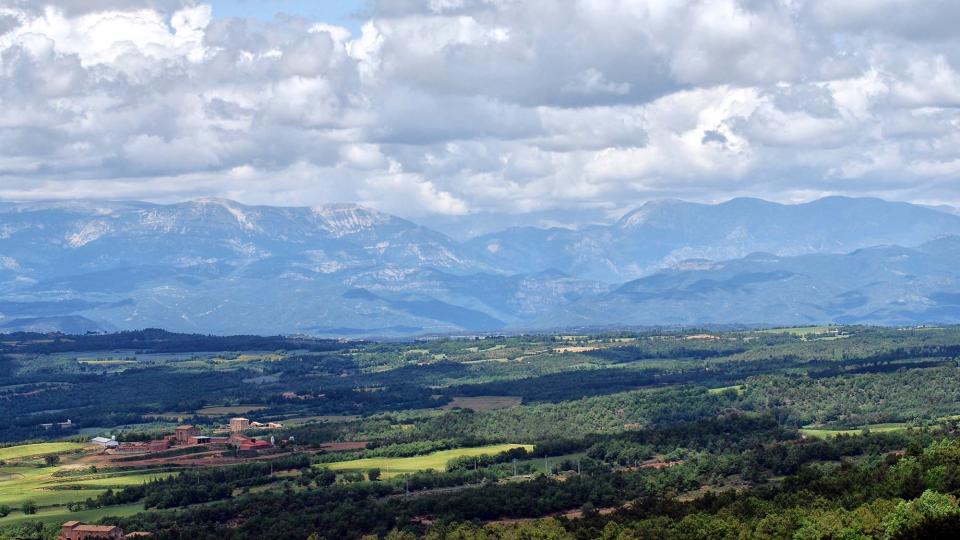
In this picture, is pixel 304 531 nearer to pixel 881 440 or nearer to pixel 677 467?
pixel 677 467

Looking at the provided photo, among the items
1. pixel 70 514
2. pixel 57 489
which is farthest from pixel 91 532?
pixel 57 489

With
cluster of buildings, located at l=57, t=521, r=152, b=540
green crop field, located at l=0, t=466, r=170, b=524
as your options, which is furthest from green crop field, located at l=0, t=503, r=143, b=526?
cluster of buildings, located at l=57, t=521, r=152, b=540

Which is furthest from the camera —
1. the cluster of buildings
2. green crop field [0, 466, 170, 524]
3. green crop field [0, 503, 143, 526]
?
green crop field [0, 466, 170, 524]

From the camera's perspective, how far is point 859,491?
441 feet

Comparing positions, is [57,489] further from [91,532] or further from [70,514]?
[91,532]

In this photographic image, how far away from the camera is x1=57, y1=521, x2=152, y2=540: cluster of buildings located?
493ft

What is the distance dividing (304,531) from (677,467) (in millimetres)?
49349

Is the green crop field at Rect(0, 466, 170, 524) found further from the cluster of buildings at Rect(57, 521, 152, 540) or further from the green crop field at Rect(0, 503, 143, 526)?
the cluster of buildings at Rect(57, 521, 152, 540)

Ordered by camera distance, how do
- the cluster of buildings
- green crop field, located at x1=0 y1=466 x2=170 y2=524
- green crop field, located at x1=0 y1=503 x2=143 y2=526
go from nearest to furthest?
the cluster of buildings → green crop field, located at x1=0 y1=503 x2=143 y2=526 → green crop field, located at x1=0 y1=466 x2=170 y2=524

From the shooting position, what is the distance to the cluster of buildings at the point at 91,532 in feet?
493

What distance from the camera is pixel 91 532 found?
497 feet

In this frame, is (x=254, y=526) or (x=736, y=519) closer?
(x=736, y=519)

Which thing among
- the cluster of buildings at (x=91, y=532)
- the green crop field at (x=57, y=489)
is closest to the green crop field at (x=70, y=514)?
the green crop field at (x=57, y=489)

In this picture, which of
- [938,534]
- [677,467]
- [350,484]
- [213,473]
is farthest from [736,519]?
[213,473]
